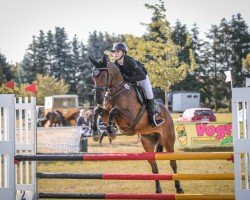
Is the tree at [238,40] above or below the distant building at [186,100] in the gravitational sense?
above

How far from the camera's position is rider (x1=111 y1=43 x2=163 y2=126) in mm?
6402

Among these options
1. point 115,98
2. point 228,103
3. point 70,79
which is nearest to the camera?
point 115,98

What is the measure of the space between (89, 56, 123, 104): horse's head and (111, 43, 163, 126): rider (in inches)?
10.0

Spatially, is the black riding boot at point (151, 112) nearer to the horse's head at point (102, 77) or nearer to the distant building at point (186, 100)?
the horse's head at point (102, 77)

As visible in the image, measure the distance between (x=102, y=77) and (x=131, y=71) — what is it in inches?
25.1

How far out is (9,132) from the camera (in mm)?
4652

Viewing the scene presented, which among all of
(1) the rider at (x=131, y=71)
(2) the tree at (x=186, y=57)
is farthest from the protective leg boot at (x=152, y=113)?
(2) the tree at (x=186, y=57)

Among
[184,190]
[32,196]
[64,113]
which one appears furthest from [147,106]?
[64,113]

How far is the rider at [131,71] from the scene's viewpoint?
252 inches

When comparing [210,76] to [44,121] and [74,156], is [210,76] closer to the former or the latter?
[44,121]

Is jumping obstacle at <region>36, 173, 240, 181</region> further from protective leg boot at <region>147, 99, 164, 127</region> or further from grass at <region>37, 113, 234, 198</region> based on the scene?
grass at <region>37, 113, 234, 198</region>

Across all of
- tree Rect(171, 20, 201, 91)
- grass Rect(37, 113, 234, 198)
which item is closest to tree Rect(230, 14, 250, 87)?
tree Rect(171, 20, 201, 91)

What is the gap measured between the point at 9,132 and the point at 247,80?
2.81 metres

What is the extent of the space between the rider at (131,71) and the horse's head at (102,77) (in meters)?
0.25
